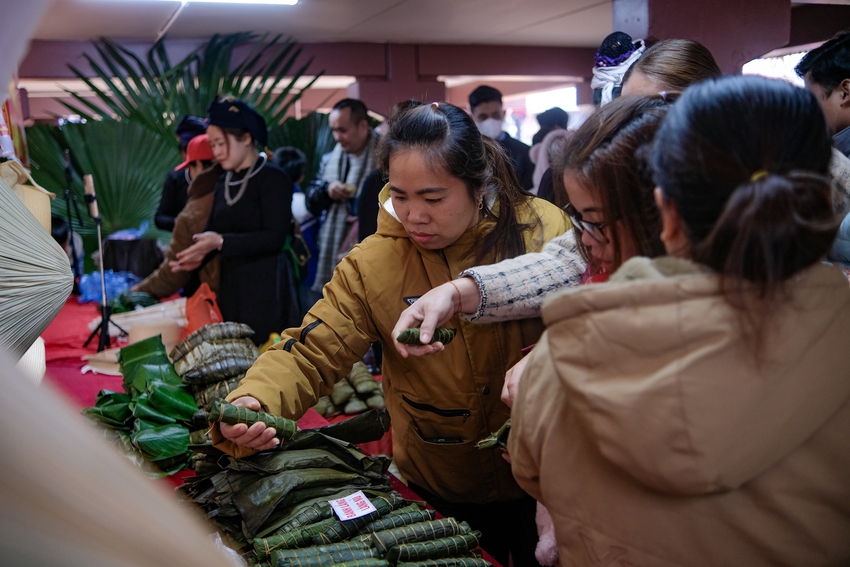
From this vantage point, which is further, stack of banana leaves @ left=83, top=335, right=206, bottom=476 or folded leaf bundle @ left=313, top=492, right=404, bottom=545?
stack of banana leaves @ left=83, top=335, right=206, bottom=476

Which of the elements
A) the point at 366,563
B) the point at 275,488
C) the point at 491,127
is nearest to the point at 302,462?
the point at 275,488

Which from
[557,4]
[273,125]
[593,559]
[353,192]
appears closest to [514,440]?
[593,559]

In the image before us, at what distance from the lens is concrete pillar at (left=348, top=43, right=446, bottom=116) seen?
8008 mm

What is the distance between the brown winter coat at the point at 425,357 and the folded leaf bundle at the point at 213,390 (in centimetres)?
64

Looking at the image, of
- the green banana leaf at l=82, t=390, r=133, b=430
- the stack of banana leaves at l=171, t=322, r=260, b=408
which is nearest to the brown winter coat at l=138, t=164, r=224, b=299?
the stack of banana leaves at l=171, t=322, r=260, b=408

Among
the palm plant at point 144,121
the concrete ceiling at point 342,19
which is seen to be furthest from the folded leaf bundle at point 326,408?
the palm plant at point 144,121

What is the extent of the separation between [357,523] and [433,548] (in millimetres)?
156

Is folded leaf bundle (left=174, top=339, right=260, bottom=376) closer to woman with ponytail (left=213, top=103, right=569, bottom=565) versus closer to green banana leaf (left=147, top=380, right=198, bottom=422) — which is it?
green banana leaf (left=147, top=380, right=198, bottom=422)

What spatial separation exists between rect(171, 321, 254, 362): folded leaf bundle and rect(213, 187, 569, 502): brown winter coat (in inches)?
37.5

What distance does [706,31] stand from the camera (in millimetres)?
3691

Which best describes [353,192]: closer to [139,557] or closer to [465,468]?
[465,468]

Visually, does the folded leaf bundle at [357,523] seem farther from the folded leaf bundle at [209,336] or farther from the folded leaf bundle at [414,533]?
the folded leaf bundle at [209,336]

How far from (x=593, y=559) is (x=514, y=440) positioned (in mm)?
174

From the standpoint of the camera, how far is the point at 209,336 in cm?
238
